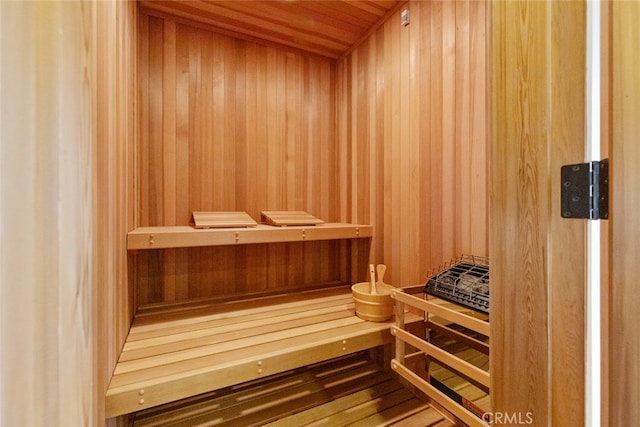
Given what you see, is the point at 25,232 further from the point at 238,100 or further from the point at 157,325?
the point at 238,100

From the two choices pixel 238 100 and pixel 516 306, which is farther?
pixel 238 100

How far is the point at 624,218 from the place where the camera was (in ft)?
1.43

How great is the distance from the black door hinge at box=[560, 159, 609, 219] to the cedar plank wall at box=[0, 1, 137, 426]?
0.99 metres

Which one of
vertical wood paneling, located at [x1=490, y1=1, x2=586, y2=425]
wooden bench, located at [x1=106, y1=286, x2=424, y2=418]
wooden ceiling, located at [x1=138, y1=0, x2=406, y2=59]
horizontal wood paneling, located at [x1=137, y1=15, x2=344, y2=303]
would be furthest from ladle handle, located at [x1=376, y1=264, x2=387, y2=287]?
wooden ceiling, located at [x1=138, y1=0, x2=406, y2=59]

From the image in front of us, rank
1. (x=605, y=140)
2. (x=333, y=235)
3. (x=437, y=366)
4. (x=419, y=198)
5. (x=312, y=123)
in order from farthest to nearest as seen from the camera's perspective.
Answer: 1. (x=312, y=123)
2. (x=333, y=235)
3. (x=419, y=198)
4. (x=437, y=366)
5. (x=605, y=140)

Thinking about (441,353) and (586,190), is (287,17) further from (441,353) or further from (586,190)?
(441,353)

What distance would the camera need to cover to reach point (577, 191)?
48 cm

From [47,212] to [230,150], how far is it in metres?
1.39

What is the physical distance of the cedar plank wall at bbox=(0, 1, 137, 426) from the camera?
1.79ft

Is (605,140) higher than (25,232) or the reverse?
higher

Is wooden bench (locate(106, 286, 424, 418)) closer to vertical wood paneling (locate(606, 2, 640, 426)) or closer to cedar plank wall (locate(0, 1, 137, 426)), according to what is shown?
cedar plank wall (locate(0, 1, 137, 426))

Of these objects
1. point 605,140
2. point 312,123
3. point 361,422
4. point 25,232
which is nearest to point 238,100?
point 312,123

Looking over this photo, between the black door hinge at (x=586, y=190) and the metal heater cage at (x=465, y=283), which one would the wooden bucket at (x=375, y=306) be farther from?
the black door hinge at (x=586, y=190)

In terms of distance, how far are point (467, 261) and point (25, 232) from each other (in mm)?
1471
